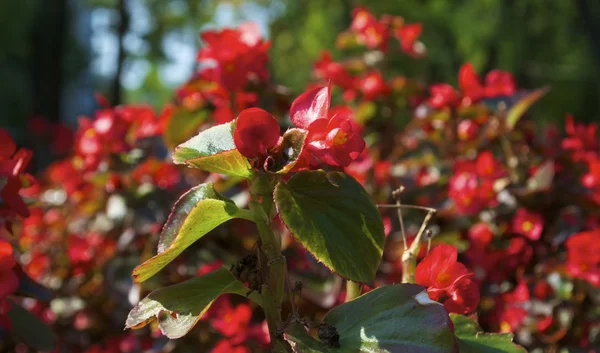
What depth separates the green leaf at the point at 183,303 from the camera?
451 millimetres

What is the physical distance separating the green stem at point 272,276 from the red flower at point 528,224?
61 centimetres

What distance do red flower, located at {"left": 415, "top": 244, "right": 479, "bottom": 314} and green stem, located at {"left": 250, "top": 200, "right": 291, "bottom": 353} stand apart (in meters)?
0.11

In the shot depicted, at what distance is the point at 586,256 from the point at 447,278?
1.39ft

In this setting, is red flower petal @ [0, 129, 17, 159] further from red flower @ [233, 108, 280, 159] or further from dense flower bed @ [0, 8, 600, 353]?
red flower @ [233, 108, 280, 159]

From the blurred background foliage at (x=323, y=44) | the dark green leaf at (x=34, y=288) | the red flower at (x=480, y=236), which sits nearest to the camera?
the dark green leaf at (x=34, y=288)

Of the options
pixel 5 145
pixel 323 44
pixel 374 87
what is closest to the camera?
pixel 5 145

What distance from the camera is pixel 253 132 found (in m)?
0.46

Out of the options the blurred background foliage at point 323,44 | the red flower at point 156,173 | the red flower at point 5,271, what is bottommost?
the blurred background foliage at point 323,44

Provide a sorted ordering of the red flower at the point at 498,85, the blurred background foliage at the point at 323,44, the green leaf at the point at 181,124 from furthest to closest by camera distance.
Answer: the blurred background foliage at the point at 323,44 → the red flower at the point at 498,85 → the green leaf at the point at 181,124

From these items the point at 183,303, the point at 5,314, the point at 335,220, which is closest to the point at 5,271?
the point at 5,314

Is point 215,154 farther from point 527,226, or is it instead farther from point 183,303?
point 527,226

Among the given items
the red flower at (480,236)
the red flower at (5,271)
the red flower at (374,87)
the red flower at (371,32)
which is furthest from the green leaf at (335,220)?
the red flower at (371,32)

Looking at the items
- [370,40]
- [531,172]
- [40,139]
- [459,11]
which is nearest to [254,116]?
[531,172]

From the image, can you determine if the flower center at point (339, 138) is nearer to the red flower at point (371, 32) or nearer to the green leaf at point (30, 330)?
the green leaf at point (30, 330)
